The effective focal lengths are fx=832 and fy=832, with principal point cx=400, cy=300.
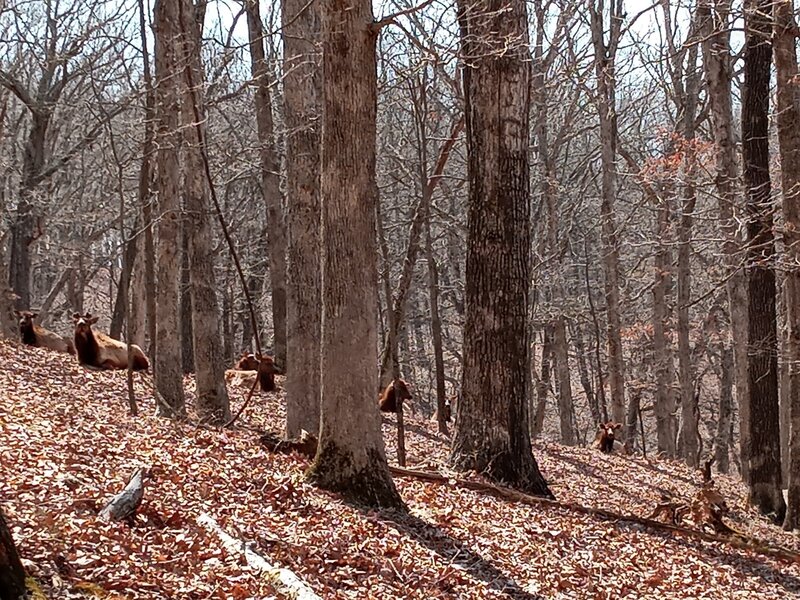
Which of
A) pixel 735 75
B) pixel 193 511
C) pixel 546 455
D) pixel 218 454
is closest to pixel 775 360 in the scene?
pixel 546 455

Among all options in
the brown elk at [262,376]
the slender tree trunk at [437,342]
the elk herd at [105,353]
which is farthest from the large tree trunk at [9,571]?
the brown elk at [262,376]

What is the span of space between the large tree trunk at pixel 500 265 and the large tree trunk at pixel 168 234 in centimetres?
402

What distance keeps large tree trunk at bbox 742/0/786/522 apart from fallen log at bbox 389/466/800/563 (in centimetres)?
346

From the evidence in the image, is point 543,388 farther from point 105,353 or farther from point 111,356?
point 105,353

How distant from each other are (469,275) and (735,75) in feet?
33.5

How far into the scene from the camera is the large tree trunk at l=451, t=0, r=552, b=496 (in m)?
9.62

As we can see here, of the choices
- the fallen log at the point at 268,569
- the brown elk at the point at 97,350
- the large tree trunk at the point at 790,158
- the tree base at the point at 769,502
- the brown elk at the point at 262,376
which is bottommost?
the tree base at the point at 769,502

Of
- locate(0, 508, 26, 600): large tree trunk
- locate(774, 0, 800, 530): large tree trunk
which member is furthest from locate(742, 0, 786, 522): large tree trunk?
locate(0, 508, 26, 600): large tree trunk

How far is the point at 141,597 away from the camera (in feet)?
14.5

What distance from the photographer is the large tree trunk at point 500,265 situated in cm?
962

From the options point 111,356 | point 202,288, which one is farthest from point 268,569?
point 111,356

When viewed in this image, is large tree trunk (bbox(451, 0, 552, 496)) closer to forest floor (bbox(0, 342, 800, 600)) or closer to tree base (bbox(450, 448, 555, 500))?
tree base (bbox(450, 448, 555, 500))

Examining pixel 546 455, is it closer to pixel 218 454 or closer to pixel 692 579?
pixel 692 579

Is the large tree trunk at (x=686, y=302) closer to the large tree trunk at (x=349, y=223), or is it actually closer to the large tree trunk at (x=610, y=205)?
the large tree trunk at (x=610, y=205)
